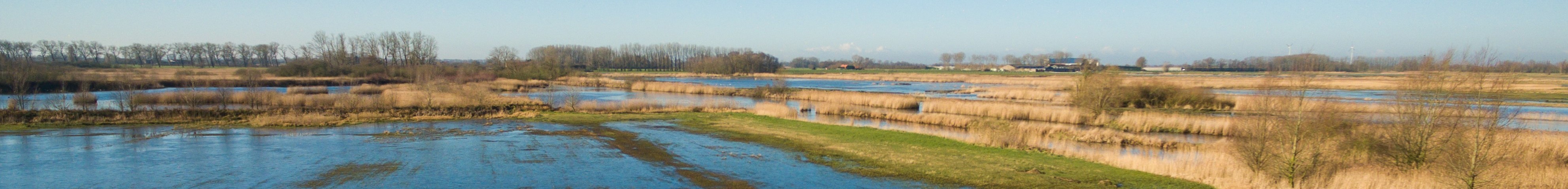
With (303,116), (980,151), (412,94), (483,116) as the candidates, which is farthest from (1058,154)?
(412,94)

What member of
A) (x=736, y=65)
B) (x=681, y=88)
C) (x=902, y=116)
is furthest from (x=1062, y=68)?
(x=902, y=116)

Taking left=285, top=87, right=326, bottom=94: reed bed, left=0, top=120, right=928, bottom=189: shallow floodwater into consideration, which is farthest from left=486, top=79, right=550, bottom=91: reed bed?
left=0, top=120, right=928, bottom=189: shallow floodwater

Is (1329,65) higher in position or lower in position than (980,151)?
higher

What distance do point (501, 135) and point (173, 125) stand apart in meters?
9.95

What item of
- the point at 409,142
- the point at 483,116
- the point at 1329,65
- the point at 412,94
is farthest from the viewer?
the point at 412,94

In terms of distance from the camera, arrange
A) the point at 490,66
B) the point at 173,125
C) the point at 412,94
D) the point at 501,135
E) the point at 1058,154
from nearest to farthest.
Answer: the point at 1058,154, the point at 501,135, the point at 173,125, the point at 412,94, the point at 490,66

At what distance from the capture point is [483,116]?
26781 millimetres

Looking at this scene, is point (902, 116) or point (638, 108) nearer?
point (902, 116)

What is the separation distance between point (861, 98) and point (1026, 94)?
1288 cm

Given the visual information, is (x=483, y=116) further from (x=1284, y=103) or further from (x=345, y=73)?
(x=345, y=73)

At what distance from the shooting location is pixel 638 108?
32.0 meters

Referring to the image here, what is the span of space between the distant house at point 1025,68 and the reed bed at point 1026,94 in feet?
262

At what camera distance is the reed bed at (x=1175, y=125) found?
2513 cm

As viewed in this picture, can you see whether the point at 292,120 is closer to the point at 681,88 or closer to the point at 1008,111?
the point at 1008,111
